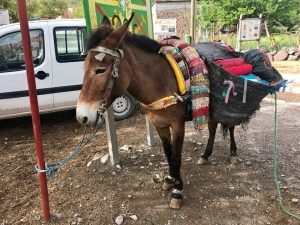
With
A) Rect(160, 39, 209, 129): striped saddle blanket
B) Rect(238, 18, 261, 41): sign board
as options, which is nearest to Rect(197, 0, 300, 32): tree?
Rect(238, 18, 261, 41): sign board

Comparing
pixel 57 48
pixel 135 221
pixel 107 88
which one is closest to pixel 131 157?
pixel 135 221

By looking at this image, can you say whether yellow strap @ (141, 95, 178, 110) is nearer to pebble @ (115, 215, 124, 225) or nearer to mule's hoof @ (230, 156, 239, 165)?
pebble @ (115, 215, 124, 225)

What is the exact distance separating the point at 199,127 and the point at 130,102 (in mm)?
3118

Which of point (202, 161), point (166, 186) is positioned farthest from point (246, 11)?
point (166, 186)

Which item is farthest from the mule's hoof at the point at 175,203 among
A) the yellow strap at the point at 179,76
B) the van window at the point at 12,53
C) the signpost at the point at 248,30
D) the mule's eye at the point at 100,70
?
the signpost at the point at 248,30

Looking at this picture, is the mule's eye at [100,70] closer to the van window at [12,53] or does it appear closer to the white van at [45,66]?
the white van at [45,66]

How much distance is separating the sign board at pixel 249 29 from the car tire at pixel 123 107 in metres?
5.92

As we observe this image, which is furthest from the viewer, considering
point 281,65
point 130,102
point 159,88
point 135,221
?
point 281,65

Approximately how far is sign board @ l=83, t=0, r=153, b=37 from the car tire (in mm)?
2021

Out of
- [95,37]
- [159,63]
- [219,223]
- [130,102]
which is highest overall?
[95,37]

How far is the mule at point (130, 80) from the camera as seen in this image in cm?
189

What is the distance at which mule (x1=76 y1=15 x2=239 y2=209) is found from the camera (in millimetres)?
1891

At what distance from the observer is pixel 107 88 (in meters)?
1.95

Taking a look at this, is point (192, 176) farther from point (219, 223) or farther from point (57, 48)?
point (57, 48)
